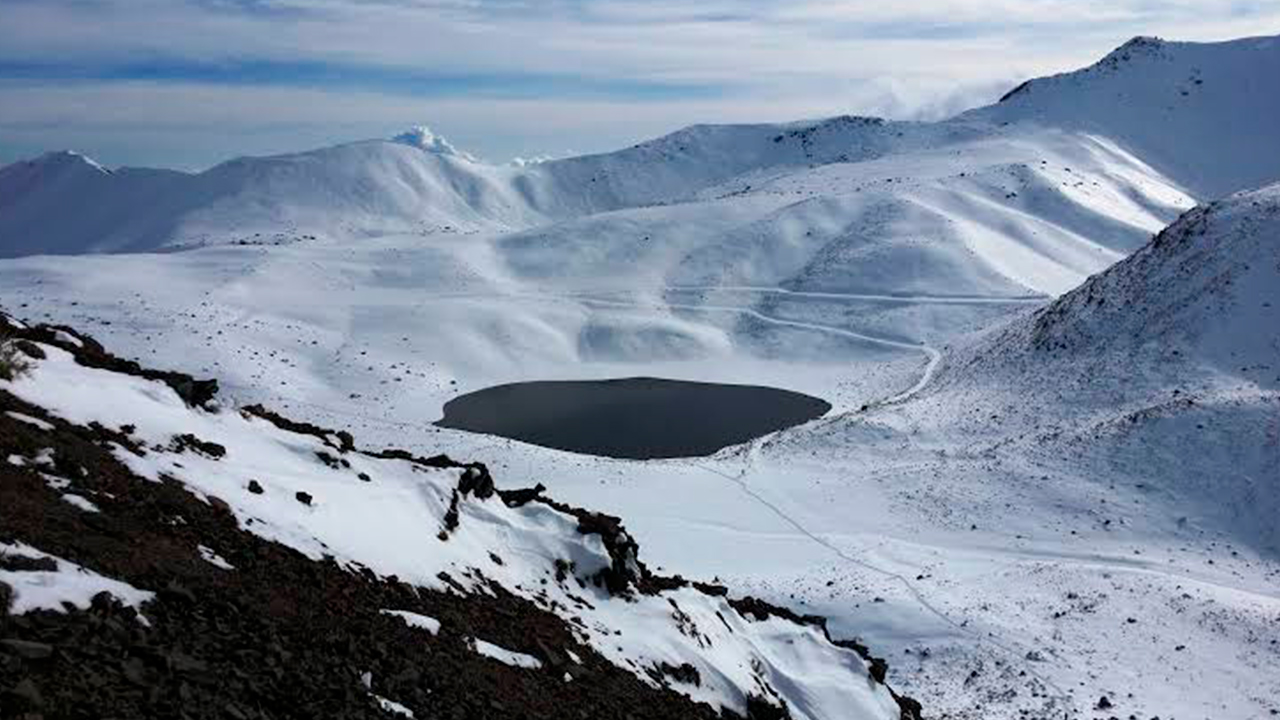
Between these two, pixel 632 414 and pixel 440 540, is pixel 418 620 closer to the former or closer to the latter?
pixel 440 540

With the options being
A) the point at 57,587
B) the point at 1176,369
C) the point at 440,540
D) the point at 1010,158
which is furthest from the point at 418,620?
the point at 1010,158

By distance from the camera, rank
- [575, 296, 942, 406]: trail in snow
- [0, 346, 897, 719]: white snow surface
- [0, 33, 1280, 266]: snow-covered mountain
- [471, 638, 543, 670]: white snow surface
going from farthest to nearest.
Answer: [0, 33, 1280, 266]: snow-covered mountain < [575, 296, 942, 406]: trail in snow < [0, 346, 897, 719]: white snow surface < [471, 638, 543, 670]: white snow surface

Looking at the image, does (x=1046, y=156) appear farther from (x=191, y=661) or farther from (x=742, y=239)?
(x=191, y=661)

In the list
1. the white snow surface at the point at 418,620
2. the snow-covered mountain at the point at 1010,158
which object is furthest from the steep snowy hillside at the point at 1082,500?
the snow-covered mountain at the point at 1010,158

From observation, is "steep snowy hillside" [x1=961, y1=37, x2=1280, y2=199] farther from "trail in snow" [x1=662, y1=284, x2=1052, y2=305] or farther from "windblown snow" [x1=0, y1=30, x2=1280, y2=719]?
"trail in snow" [x1=662, y1=284, x2=1052, y2=305]

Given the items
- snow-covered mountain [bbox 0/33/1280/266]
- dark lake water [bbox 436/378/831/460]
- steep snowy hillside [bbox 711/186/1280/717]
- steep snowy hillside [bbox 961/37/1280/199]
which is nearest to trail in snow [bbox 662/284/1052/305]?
steep snowy hillside [bbox 711/186/1280/717]
